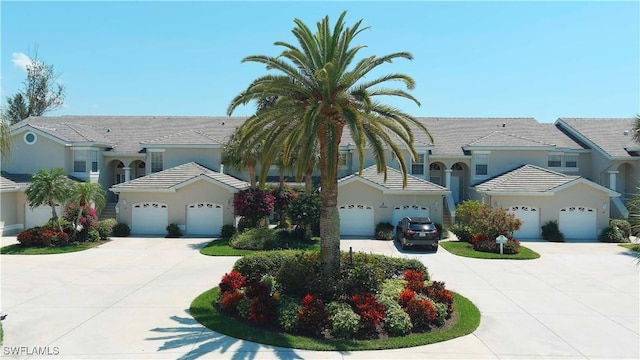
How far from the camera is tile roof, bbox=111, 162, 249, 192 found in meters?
26.9

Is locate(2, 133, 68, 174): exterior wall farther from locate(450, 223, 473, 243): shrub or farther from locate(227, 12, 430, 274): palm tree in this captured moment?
locate(450, 223, 473, 243): shrub

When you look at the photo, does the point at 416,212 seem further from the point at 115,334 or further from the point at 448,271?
the point at 115,334

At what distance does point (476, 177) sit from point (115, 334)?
88.8 ft

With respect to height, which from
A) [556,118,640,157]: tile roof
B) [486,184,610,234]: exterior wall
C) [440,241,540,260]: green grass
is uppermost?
[556,118,640,157]: tile roof

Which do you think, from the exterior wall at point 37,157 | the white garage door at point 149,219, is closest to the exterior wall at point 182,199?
the white garage door at point 149,219

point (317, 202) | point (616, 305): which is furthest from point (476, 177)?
point (616, 305)

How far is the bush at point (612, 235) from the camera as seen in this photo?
2544 centimetres

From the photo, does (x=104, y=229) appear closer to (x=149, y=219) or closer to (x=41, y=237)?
(x=149, y=219)

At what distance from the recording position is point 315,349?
32.1ft

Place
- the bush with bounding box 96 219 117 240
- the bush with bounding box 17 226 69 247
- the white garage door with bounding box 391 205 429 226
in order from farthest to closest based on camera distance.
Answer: the white garage door with bounding box 391 205 429 226, the bush with bounding box 96 219 117 240, the bush with bounding box 17 226 69 247

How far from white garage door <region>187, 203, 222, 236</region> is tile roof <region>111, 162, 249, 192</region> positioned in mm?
1736

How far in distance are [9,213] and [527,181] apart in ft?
108

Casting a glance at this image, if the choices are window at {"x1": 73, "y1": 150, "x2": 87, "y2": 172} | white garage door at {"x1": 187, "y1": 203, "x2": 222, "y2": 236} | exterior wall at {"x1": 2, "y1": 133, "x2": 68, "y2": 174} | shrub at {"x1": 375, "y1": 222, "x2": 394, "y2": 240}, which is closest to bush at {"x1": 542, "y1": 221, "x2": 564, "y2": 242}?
shrub at {"x1": 375, "y1": 222, "x2": 394, "y2": 240}

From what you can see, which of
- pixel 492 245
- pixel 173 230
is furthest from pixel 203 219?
pixel 492 245
